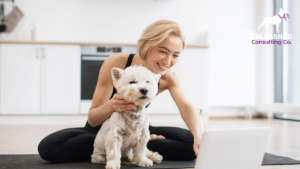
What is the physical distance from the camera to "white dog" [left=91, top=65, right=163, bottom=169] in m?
1.14

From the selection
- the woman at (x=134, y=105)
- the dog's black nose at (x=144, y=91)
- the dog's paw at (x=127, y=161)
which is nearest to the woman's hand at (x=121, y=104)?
the woman at (x=134, y=105)

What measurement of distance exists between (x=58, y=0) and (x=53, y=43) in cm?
105

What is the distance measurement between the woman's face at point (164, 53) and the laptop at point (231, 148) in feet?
1.98

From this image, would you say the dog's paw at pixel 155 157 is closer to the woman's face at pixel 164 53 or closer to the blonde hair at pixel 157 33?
the woman's face at pixel 164 53

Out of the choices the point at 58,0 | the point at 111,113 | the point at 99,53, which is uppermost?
the point at 58,0

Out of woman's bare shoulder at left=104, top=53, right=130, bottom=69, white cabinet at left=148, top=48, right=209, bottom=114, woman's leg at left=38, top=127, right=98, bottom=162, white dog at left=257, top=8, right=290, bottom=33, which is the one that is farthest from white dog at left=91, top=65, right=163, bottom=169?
white dog at left=257, top=8, right=290, bottom=33

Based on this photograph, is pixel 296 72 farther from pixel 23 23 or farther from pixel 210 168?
pixel 23 23

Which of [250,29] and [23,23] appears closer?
[23,23]

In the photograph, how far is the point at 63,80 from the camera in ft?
11.5

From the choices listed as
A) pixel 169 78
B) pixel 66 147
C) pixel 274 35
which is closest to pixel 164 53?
pixel 169 78

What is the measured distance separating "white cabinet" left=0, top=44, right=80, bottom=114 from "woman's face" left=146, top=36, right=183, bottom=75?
91.8 inches

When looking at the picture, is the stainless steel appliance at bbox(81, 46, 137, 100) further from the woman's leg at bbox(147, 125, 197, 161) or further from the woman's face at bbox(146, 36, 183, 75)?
the woman's face at bbox(146, 36, 183, 75)

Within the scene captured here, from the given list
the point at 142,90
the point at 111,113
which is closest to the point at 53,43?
the point at 111,113

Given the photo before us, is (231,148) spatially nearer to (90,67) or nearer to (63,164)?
(63,164)
